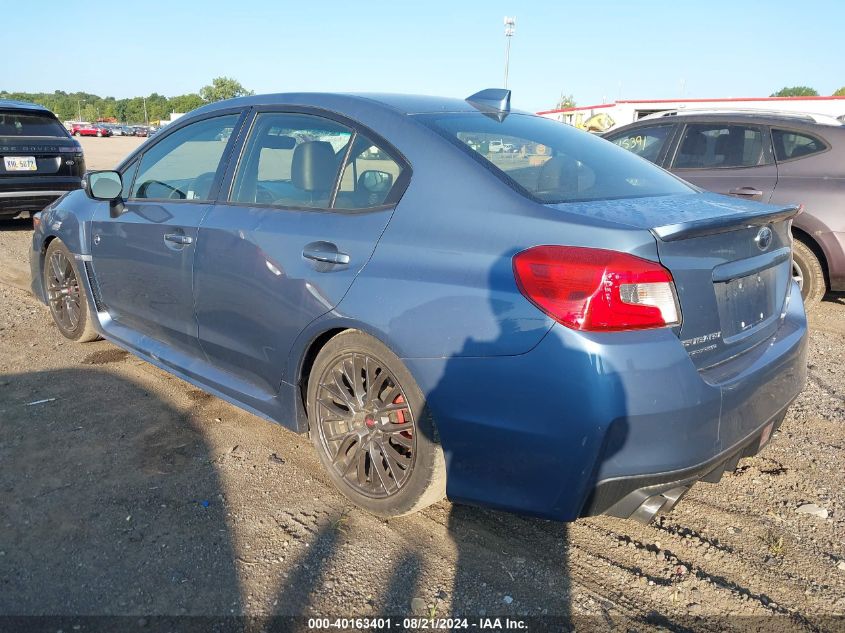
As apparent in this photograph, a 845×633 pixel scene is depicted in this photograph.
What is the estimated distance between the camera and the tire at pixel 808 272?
552cm

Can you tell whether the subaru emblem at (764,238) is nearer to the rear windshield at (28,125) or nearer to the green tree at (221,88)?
the rear windshield at (28,125)

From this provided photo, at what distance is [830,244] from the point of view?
17.6ft

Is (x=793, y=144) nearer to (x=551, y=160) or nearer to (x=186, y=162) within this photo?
(x=551, y=160)

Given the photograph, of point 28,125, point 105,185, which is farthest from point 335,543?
point 28,125

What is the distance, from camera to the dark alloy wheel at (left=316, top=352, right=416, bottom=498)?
8.50 feet

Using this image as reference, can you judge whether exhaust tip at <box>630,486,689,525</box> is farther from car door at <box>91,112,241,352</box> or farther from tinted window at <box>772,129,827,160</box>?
tinted window at <box>772,129,827,160</box>

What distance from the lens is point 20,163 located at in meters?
8.82

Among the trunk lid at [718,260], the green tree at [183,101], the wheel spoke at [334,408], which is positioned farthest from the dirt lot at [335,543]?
the green tree at [183,101]

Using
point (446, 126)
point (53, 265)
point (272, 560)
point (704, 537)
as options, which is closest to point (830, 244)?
point (704, 537)

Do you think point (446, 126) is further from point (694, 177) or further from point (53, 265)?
point (694, 177)

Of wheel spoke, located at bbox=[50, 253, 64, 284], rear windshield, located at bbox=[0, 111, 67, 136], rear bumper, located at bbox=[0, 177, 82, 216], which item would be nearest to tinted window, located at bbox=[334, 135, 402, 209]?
wheel spoke, located at bbox=[50, 253, 64, 284]

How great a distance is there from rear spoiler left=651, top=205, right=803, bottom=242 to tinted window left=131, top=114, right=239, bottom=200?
7.47 ft

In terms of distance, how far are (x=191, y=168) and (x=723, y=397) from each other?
2.91 metres

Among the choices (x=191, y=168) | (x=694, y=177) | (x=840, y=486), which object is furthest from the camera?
(x=694, y=177)
